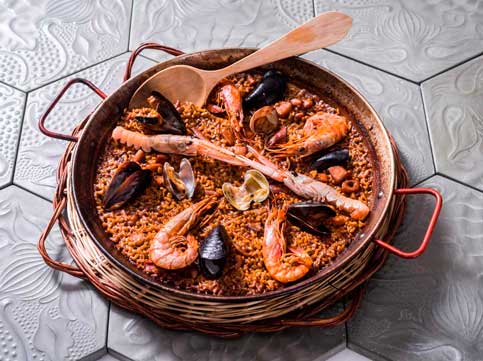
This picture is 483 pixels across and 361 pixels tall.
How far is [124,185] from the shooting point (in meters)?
1.41

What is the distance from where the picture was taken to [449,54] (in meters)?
1.97

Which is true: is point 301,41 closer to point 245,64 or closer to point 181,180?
point 245,64

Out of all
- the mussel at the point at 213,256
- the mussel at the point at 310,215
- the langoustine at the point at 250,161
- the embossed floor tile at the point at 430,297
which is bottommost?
the embossed floor tile at the point at 430,297

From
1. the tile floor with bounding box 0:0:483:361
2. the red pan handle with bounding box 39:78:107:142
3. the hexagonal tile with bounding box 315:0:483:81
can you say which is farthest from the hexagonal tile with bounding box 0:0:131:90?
the hexagonal tile with bounding box 315:0:483:81

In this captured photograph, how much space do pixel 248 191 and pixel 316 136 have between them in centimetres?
22

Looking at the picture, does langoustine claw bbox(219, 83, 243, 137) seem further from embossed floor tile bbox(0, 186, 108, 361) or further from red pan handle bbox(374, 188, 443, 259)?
embossed floor tile bbox(0, 186, 108, 361)

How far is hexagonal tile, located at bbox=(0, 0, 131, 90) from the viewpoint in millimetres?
1873

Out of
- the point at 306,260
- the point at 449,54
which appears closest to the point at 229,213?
the point at 306,260

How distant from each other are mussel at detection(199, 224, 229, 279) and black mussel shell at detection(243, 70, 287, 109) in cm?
40

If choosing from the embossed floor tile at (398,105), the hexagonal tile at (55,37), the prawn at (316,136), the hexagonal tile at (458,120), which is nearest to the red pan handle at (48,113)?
the hexagonal tile at (55,37)

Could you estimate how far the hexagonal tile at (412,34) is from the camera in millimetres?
1940

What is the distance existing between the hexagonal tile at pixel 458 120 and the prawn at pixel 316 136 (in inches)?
15.6

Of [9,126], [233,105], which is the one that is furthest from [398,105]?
[9,126]

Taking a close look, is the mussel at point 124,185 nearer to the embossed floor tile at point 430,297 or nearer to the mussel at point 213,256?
the mussel at point 213,256
